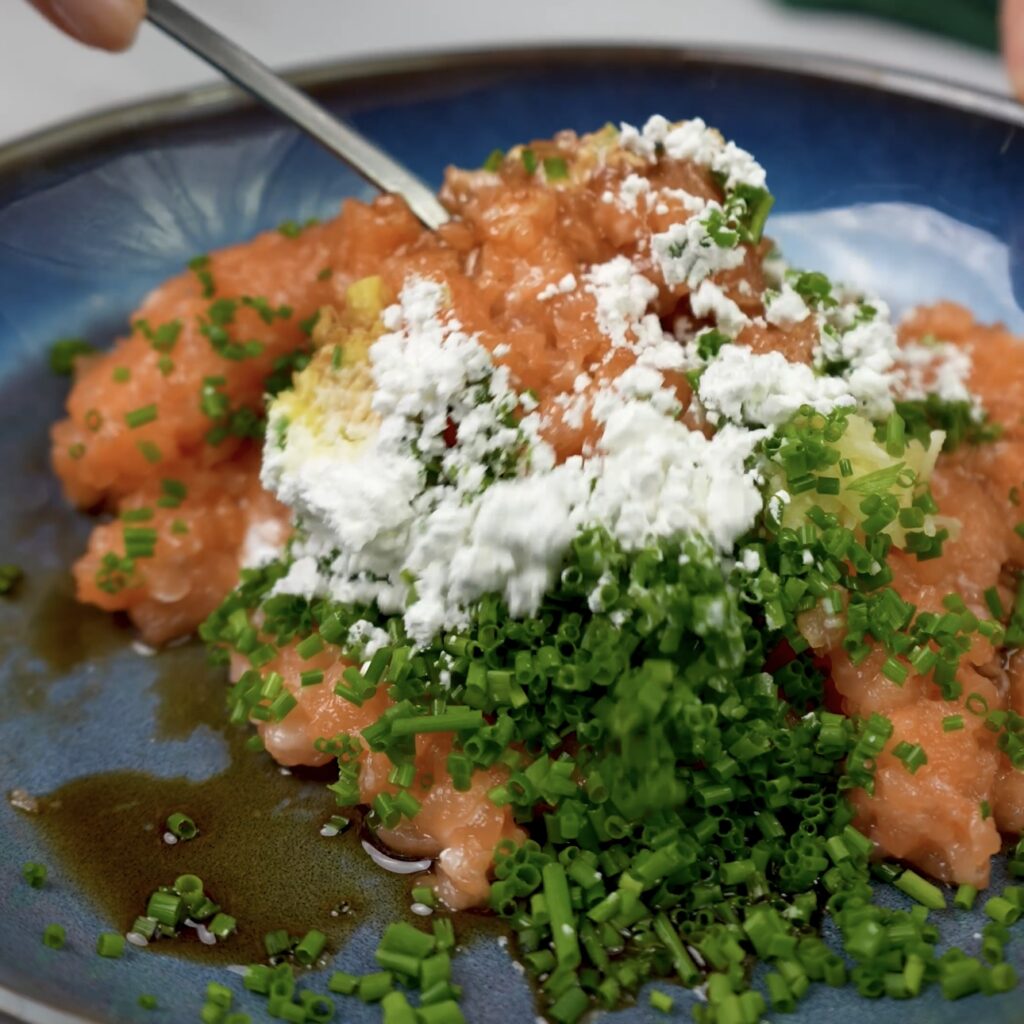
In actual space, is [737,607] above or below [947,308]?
below

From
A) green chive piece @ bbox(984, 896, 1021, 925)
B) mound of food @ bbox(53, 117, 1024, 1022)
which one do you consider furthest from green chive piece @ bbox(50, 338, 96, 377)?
green chive piece @ bbox(984, 896, 1021, 925)

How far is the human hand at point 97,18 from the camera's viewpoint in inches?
91.0

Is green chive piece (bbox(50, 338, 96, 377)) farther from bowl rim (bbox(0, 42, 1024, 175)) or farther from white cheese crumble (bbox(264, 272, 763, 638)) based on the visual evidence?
white cheese crumble (bbox(264, 272, 763, 638))

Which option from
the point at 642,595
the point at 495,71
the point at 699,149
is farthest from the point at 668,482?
the point at 495,71

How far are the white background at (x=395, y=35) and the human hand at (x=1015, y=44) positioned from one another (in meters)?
1.60

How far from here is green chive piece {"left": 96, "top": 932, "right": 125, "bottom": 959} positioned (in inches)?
69.0

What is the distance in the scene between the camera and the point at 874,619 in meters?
1.85

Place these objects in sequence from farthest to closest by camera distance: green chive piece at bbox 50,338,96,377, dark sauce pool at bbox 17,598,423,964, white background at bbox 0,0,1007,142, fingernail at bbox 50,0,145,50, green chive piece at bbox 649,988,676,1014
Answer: white background at bbox 0,0,1007,142
green chive piece at bbox 50,338,96,377
fingernail at bbox 50,0,145,50
dark sauce pool at bbox 17,598,423,964
green chive piece at bbox 649,988,676,1014

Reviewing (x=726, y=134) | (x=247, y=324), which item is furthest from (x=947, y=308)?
(x=247, y=324)

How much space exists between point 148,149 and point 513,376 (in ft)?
4.82

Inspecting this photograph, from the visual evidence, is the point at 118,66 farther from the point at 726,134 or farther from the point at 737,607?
the point at 737,607

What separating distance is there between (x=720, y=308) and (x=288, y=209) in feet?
4.73

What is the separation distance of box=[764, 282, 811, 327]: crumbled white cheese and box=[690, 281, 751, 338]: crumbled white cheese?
6 cm

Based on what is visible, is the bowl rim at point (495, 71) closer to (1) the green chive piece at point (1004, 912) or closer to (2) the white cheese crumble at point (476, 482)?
(2) the white cheese crumble at point (476, 482)
